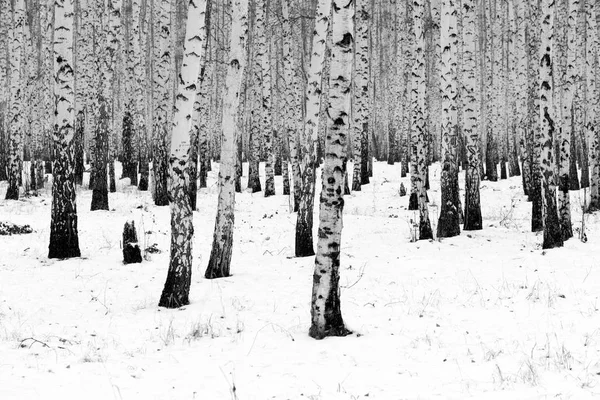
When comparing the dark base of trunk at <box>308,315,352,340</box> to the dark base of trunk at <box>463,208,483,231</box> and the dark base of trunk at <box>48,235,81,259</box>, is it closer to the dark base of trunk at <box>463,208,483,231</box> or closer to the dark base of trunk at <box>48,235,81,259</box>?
the dark base of trunk at <box>48,235,81,259</box>

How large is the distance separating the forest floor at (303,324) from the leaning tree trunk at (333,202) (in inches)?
11.6

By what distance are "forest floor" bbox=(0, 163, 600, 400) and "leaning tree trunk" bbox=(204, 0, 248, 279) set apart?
0.40 m

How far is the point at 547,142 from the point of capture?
384 inches

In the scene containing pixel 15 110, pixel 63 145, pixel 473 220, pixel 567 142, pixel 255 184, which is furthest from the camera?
pixel 255 184

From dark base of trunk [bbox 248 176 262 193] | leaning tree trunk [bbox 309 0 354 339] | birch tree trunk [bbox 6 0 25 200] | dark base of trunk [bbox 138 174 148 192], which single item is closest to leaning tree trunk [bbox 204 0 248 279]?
leaning tree trunk [bbox 309 0 354 339]

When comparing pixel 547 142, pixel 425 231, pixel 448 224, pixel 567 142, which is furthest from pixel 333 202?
pixel 567 142

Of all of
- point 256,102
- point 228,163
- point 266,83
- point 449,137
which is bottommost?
point 228,163

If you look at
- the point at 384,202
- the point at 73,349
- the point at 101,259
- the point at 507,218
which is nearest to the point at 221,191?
the point at 101,259

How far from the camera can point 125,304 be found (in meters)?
7.18

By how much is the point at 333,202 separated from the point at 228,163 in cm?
295

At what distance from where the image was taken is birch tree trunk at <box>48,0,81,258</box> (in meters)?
9.38

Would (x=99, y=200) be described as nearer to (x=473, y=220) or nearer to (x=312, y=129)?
(x=312, y=129)

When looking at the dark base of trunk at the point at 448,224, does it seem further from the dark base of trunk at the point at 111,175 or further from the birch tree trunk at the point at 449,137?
the dark base of trunk at the point at 111,175

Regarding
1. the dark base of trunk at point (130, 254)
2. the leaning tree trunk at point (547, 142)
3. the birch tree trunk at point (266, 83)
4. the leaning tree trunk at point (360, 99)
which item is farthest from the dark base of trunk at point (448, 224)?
the birch tree trunk at point (266, 83)
